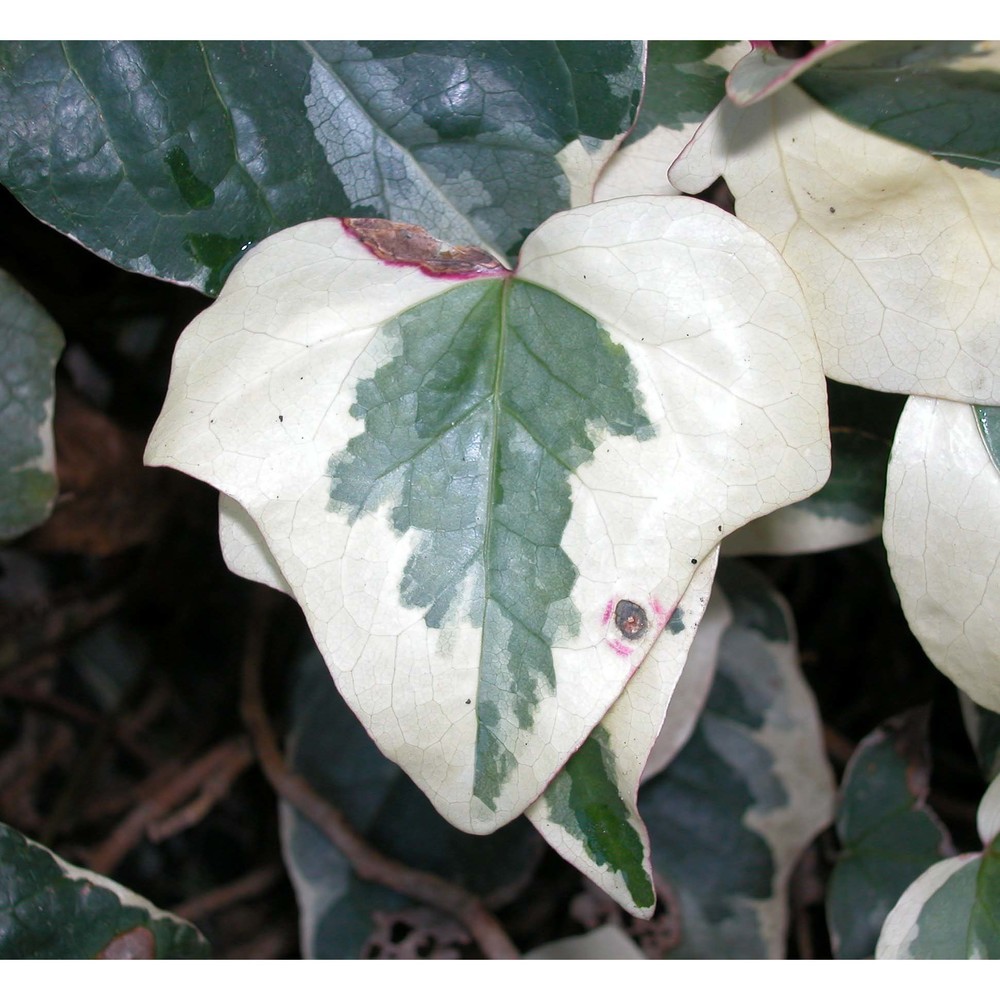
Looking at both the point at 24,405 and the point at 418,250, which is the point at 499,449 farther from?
the point at 24,405

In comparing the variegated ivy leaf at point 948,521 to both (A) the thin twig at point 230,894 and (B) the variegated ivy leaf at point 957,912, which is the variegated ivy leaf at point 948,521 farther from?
(A) the thin twig at point 230,894

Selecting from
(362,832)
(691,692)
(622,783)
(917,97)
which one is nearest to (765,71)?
(917,97)

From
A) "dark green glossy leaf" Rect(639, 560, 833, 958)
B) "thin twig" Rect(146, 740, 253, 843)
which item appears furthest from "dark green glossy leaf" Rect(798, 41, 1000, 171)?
"thin twig" Rect(146, 740, 253, 843)

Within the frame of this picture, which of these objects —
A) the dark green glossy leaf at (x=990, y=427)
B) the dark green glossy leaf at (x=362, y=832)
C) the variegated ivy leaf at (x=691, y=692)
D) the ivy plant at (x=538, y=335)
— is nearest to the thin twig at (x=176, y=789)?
the dark green glossy leaf at (x=362, y=832)

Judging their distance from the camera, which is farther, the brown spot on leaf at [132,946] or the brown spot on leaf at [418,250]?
the brown spot on leaf at [132,946]

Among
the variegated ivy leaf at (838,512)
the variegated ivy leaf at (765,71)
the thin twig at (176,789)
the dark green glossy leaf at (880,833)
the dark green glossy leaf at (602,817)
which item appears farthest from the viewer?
the thin twig at (176,789)

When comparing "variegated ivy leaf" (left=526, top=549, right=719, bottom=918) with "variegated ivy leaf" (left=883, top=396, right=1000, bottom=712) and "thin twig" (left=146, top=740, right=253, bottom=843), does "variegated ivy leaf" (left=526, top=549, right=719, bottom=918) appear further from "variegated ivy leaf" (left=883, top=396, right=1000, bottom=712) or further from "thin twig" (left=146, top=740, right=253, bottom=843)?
"thin twig" (left=146, top=740, right=253, bottom=843)
